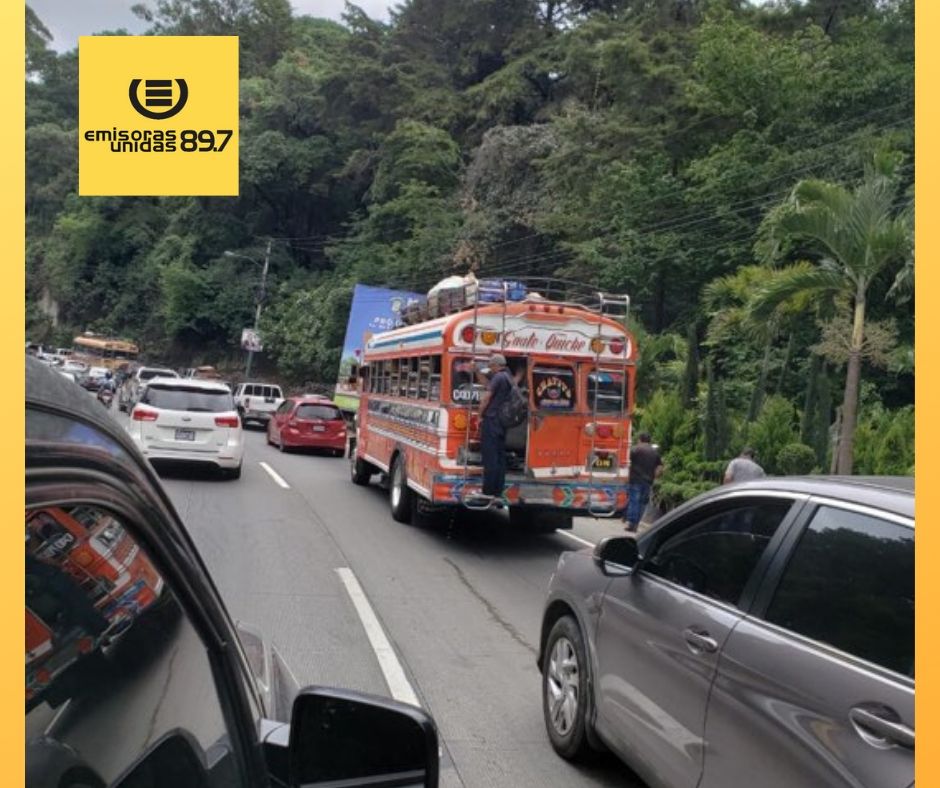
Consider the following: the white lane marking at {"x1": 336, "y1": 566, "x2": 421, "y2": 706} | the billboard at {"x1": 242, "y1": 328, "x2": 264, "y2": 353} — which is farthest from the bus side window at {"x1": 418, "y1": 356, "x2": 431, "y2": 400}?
the billboard at {"x1": 242, "y1": 328, "x2": 264, "y2": 353}

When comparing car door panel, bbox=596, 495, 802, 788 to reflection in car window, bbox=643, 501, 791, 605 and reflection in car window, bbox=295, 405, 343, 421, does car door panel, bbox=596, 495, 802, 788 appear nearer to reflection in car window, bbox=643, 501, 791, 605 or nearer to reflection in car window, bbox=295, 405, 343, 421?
reflection in car window, bbox=643, 501, 791, 605

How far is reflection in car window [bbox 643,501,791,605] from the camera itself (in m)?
3.37

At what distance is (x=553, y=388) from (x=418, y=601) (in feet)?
12.8

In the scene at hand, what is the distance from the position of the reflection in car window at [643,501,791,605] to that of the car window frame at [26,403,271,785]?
1970 millimetres

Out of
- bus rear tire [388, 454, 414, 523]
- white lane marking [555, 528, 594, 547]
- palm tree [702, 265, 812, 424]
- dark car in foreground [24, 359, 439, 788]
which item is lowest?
white lane marking [555, 528, 594, 547]

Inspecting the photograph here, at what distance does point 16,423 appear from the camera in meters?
1.29

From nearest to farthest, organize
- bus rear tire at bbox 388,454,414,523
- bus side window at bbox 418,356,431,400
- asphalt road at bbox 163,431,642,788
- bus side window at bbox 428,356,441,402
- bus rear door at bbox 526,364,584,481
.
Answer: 1. asphalt road at bbox 163,431,642,788
2. bus side window at bbox 428,356,441,402
3. bus rear door at bbox 526,364,584,481
4. bus side window at bbox 418,356,431,400
5. bus rear tire at bbox 388,454,414,523

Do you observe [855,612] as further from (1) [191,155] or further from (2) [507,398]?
(2) [507,398]

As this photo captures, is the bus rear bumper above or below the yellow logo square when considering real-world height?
below

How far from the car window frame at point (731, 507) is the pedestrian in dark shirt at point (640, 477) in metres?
9.75

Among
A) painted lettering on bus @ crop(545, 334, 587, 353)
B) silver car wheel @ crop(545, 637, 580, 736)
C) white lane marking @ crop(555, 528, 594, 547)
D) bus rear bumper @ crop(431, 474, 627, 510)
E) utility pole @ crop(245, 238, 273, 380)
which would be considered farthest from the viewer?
utility pole @ crop(245, 238, 273, 380)

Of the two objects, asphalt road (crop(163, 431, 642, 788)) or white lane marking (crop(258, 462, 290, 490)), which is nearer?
asphalt road (crop(163, 431, 642, 788))

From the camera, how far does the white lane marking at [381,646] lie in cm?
553

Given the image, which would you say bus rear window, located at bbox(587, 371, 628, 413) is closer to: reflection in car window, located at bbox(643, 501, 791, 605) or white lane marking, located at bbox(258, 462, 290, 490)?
white lane marking, located at bbox(258, 462, 290, 490)
